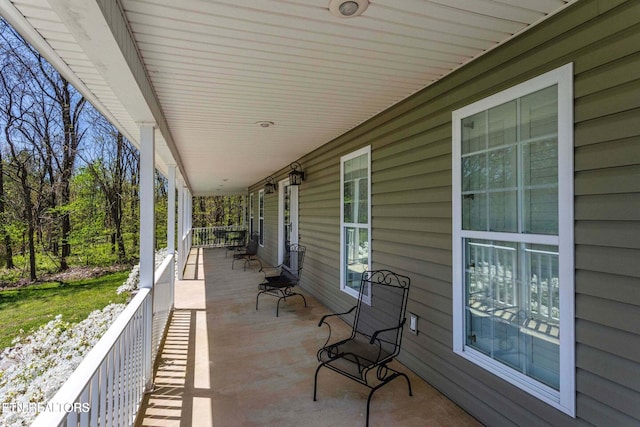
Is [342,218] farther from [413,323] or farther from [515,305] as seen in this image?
[515,305]

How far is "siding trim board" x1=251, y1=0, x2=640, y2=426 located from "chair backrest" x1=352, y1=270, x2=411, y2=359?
0.17m

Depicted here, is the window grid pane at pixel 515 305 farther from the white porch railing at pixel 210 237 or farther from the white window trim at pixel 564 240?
the white porch railing at pixel 210 237

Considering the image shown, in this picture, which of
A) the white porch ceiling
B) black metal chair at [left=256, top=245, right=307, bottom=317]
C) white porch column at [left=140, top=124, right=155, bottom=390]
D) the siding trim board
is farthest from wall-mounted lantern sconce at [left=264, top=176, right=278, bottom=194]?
white porch column at [left=140, top=124, right=155, bottom=390]

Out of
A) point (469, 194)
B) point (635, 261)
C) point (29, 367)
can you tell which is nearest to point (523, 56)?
point (469, 194)

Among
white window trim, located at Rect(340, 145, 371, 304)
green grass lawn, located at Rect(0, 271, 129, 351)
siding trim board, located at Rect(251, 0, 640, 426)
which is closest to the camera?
siding trim board, located at Rect(251, 0, 640, 426)

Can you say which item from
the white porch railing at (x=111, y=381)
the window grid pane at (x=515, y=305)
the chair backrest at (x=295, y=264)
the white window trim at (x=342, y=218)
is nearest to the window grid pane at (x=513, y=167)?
the window grid pane at (x=515, y=305)

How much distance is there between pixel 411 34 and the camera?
198 cm

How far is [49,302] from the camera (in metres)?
9.44

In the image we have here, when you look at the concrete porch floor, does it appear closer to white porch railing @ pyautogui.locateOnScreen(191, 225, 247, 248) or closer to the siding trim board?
the siding trim board

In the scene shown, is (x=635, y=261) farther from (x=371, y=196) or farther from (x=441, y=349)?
(x=371, y=196)

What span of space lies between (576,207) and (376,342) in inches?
79.4

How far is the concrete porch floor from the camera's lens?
7.80 feet

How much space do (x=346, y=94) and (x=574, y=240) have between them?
2148 millimetres

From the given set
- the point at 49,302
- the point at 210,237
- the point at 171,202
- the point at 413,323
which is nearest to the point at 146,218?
the point at 171,202
